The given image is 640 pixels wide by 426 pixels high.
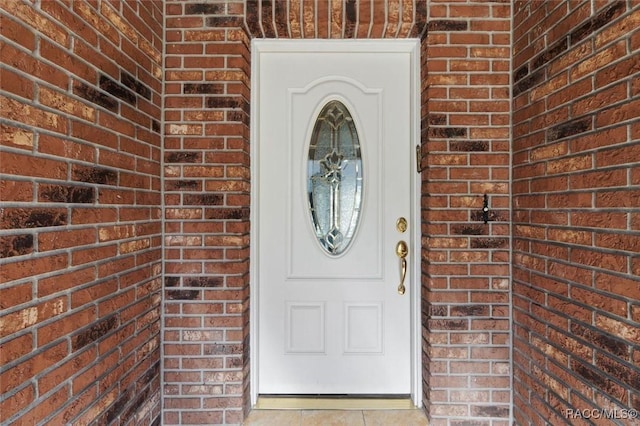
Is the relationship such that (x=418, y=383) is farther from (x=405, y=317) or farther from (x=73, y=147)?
(x=73, y=147)

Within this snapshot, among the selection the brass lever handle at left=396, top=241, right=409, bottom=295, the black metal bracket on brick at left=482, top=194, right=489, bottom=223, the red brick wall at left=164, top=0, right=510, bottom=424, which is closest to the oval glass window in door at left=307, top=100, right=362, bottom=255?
the brass lever handle at left=396, top=241, right=409, bottom=295

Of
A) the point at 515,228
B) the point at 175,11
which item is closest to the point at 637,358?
the point at 515,228

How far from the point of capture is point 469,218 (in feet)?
5.72

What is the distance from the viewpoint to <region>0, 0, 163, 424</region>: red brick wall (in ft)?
3.10

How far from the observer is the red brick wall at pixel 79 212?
945mm

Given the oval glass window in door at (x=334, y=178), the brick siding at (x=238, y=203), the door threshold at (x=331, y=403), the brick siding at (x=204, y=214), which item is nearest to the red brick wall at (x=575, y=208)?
the brick siding at (x=238, y=203)

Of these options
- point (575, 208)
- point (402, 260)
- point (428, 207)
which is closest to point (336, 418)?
point (402, 260)

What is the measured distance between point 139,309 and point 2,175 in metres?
0.82

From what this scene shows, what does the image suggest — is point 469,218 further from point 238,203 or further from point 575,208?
point 238,203

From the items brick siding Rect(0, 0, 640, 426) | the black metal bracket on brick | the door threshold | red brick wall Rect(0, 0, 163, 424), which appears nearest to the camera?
red brick wall Rect(0, 0, 163, 424)

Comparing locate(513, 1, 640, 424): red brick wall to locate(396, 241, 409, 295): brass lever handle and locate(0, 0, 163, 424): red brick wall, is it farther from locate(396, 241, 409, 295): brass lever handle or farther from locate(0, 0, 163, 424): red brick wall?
locate(0, 0, 163, 424): red brick wall

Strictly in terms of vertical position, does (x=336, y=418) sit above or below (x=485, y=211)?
below

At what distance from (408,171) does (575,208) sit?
0.78 m

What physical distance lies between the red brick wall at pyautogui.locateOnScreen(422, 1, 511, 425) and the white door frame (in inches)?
5.0
